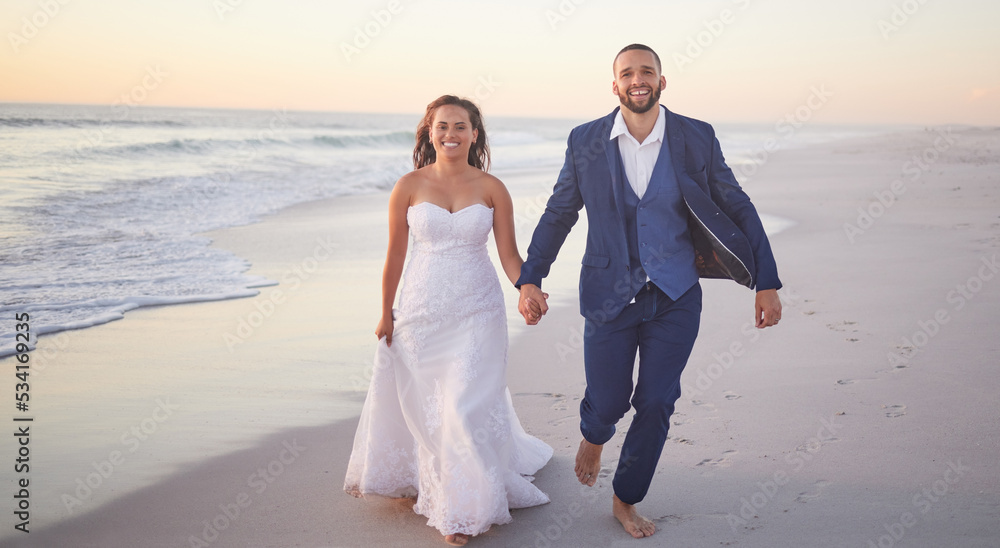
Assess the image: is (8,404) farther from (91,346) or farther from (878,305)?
(878,305)

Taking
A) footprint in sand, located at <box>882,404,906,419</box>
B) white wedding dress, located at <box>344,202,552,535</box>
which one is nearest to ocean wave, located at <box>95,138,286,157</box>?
white wedding dress, located at <box>344,202,552,535</box>

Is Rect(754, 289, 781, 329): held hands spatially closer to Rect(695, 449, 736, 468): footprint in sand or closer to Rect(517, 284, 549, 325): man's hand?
Rect(517, 284, 549, 325): man's hand

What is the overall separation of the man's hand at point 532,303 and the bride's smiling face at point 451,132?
0.81 m

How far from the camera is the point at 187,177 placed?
60.7ft

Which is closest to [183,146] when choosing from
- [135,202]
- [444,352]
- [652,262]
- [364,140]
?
[135,202]

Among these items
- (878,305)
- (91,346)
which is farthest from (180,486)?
(878,305)

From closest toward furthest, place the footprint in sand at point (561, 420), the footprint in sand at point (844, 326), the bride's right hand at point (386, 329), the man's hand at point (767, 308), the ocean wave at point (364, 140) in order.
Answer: the man's hand at point (767, 308) → the bride's right hand at point (386, 329) → the footprint in sand at point (561, 420) → the footprint in sand at point (844, 326) → the ocean wave at point (364, 140)

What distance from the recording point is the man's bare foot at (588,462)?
12.0 feet

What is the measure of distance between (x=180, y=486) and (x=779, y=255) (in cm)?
745

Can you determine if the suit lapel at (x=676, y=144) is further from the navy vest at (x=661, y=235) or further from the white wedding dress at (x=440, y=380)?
the white wedding dress at (x=440, y=380)

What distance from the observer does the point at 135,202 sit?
14258 mm

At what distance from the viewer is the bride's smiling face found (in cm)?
379

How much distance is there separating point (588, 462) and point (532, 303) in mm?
840

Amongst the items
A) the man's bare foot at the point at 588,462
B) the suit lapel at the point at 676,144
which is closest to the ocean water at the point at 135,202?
the man's bare foot at the point at 588,462
